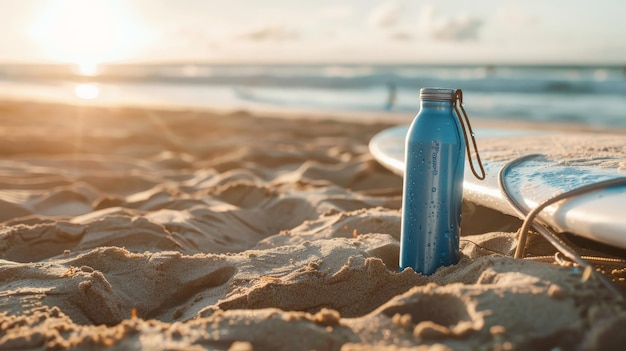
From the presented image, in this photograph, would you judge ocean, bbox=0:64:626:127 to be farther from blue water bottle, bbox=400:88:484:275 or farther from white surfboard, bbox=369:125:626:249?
blue water bottle, bbox=400:88:484:275

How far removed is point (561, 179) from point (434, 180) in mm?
434

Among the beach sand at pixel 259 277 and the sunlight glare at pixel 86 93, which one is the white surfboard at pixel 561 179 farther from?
the sunlight glare at pixel 86 93

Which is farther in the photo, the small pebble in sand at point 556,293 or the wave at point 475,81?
the wave at point 475,81

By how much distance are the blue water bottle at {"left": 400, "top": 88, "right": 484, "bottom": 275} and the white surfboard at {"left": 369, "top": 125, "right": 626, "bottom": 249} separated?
0.73 feet

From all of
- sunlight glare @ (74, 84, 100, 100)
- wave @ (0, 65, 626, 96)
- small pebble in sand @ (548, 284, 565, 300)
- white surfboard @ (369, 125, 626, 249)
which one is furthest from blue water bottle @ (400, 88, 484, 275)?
wave @ (0, 65, 626, 96)

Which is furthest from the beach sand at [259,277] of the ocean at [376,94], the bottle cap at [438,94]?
the ocean at [376,94]

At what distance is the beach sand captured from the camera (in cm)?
Result: 123

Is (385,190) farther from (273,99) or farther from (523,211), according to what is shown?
(273,99)

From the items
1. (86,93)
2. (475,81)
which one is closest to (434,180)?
(86,93)

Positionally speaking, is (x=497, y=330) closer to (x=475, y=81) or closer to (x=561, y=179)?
(x=561, y=179)

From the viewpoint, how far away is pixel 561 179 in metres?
1.79

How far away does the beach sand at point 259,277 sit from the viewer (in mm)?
1229

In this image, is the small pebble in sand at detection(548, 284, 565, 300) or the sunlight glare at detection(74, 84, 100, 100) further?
the sunlight glare at detection(74, 84, 100, 100)

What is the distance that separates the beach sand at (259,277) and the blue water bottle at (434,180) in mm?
75
